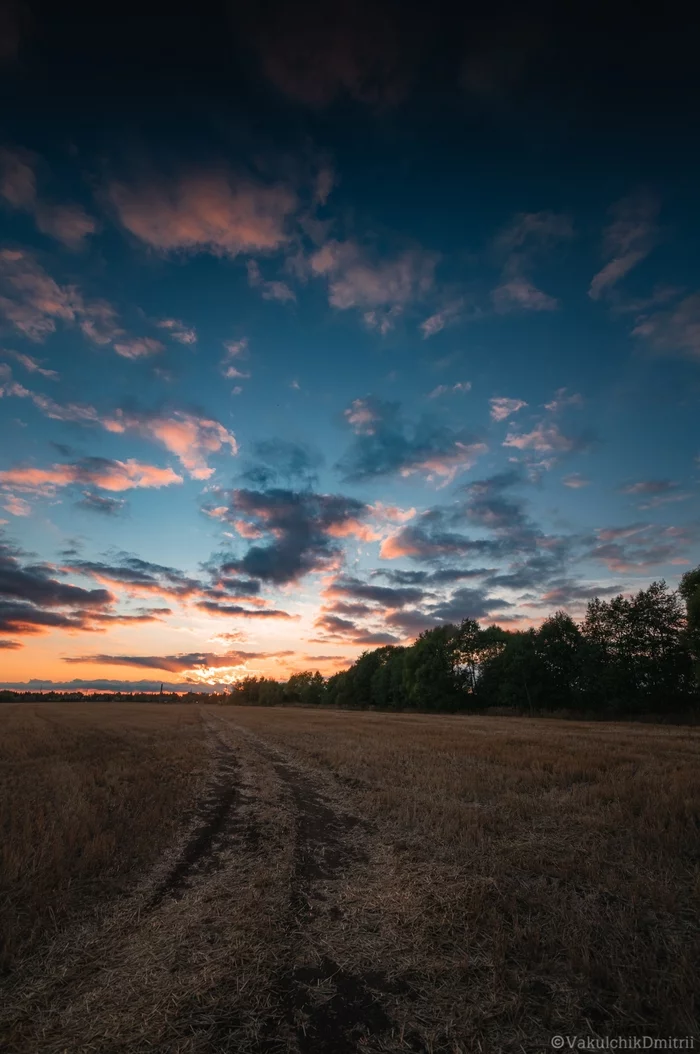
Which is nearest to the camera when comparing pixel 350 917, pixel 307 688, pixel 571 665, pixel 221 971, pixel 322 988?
pixel 322 988

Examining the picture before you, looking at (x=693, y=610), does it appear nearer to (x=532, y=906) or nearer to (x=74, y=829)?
(x=532, y=906)

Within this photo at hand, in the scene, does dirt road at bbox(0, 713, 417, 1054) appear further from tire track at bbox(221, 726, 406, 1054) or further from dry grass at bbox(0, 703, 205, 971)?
dry grass at bbox(0, 703, 205, 971)

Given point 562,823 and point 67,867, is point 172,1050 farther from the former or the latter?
point 562,823

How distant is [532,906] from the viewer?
6.34m

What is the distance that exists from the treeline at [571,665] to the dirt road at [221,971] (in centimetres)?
4760

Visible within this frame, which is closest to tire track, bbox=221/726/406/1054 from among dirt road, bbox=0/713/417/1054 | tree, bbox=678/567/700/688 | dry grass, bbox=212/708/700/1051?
dirt road, bbox=0/713/417/1054

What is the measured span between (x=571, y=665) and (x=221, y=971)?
2691 inches

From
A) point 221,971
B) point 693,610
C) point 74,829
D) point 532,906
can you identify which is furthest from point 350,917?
point 693,610

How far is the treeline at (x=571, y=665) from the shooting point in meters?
50.4

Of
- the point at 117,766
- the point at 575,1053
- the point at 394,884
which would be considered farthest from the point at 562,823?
the point at 117,766

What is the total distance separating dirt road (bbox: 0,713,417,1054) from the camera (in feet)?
13.5

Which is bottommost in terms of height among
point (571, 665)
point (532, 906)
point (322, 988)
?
point (322, 988)

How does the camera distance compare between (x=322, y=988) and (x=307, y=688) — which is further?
(x=307, y=688)

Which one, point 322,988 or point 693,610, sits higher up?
point 693,610
